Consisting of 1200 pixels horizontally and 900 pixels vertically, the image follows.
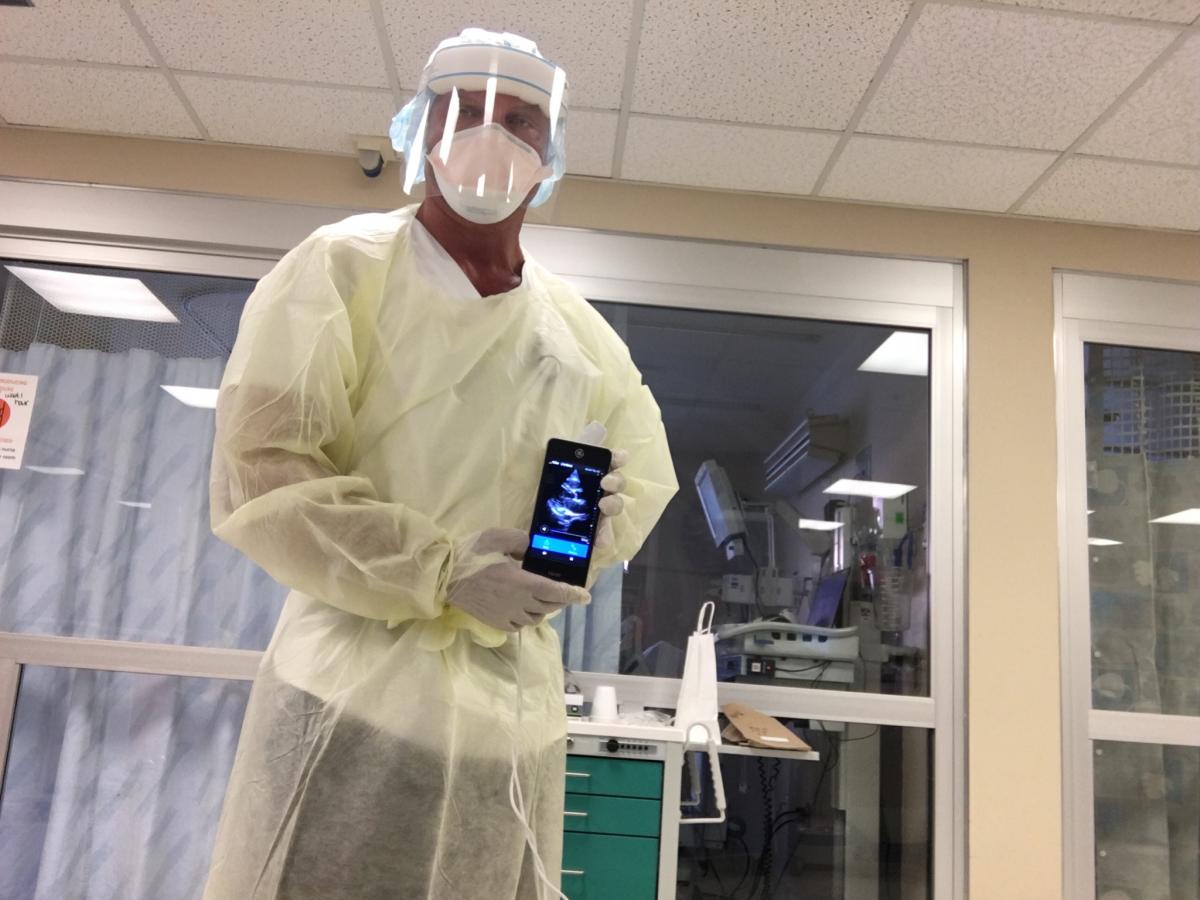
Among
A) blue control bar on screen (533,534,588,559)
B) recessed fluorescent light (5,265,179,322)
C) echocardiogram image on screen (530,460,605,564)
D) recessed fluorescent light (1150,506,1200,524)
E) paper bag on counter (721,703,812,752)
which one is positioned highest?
recessed fluorescent light (5,265,179,322)

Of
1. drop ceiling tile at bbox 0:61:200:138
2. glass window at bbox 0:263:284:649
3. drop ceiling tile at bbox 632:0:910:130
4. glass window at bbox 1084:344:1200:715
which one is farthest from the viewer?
glass window at bbox 1084:344:1200:715

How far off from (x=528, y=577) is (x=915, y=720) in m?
1.99

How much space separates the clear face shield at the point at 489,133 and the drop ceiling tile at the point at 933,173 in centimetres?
159

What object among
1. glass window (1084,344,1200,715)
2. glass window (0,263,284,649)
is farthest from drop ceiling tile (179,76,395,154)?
glass window (1084,344,1200,715)

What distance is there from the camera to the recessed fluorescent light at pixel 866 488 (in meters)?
2.79

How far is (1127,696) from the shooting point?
2678 millimetres

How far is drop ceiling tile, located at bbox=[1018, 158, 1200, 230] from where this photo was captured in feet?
8.32

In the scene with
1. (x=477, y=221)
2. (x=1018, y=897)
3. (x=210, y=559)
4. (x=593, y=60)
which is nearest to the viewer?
(x=477, y=221)

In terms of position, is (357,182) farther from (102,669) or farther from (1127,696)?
(1127,696)

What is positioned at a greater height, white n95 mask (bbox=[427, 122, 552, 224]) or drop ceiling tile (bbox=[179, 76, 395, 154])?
drop ceiling tile (bbox=[179, 76, 395, 154])

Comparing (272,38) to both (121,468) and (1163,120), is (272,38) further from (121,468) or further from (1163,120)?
(1163,120)

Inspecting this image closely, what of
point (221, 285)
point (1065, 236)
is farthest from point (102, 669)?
point (1065, 236)

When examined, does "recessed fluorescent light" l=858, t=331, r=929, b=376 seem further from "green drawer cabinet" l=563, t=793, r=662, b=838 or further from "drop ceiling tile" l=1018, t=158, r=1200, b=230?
"green drawer cabinet" l=563, t=793, r=662, b=838

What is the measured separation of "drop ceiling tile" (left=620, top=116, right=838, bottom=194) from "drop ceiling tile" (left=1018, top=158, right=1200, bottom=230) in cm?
70
